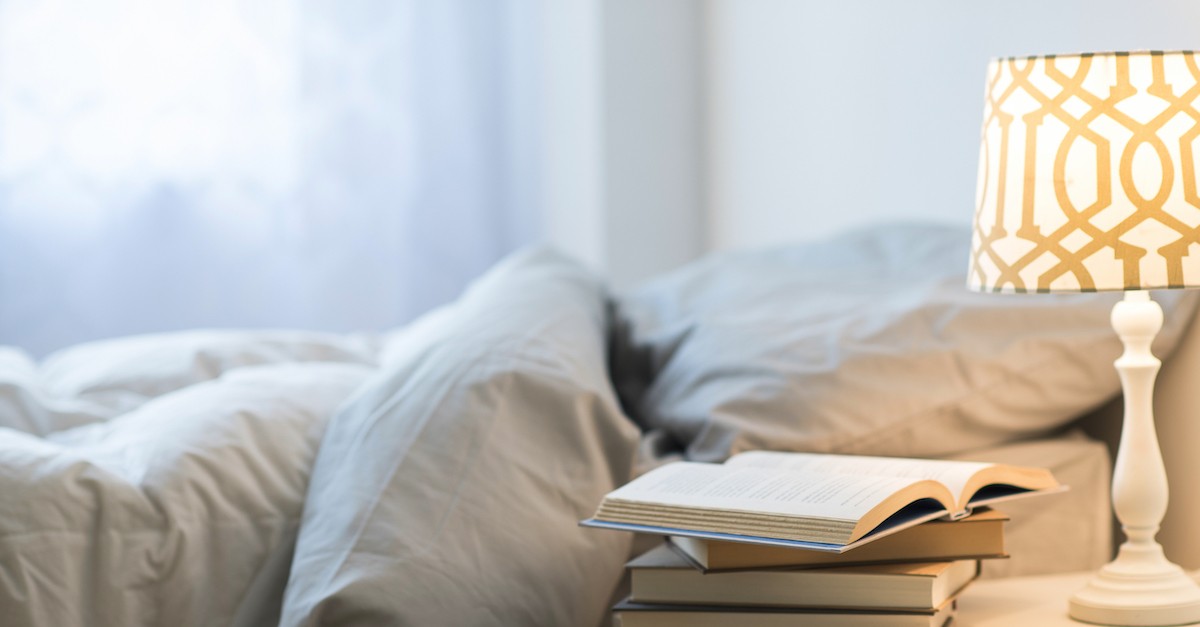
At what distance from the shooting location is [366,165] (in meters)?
2.67

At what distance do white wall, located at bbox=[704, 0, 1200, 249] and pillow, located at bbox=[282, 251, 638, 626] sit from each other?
0.62 meters

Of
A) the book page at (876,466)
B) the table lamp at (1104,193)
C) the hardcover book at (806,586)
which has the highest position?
the table lamp at (1104,193)

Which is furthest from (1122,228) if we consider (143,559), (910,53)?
(910,53)

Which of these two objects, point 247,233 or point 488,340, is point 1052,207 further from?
point 247,233

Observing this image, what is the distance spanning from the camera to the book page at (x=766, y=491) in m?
0.73

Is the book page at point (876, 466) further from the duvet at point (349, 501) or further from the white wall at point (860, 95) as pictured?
the white wall at point (860, 95)

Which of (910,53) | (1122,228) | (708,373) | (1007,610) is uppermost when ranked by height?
(910,53)

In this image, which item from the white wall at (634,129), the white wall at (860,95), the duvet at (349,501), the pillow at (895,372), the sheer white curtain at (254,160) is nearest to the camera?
→ the duvet at (349,501)

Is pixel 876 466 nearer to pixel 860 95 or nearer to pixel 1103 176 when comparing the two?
pixel 1103 176

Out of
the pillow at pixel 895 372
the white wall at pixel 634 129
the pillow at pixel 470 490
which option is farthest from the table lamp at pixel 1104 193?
the white wall at pixel 634 129

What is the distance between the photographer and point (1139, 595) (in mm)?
800

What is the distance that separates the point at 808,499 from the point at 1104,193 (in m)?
0.27

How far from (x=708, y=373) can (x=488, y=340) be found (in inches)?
9.1

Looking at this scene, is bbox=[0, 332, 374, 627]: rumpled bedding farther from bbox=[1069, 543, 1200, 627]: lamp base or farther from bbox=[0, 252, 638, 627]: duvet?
bbox=[1069, 543, 1200, 627]: lamp base
